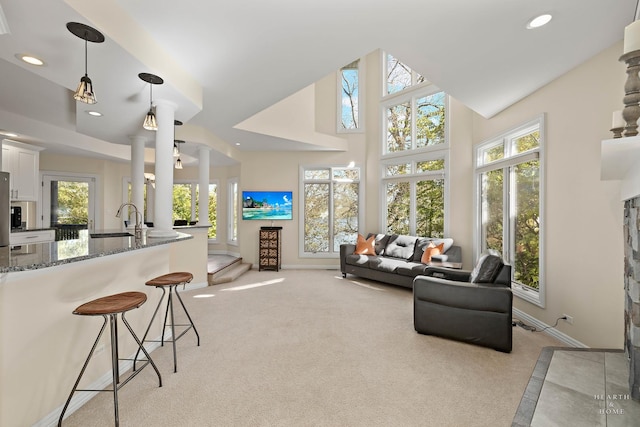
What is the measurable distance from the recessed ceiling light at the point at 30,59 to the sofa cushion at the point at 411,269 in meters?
4.99

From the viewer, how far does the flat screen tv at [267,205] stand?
7.27 metres

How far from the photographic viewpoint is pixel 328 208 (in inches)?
289

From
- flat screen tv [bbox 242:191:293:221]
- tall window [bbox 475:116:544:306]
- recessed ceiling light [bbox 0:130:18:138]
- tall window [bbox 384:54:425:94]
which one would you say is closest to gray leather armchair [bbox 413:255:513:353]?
tall window [bbox 475:116:544:306]

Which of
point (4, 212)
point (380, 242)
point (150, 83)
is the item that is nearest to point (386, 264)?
point (380, 242)

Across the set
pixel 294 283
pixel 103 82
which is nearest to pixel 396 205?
pixel 294 283

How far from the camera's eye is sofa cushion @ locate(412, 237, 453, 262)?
5.53 m

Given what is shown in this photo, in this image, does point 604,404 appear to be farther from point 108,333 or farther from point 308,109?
point 308,109

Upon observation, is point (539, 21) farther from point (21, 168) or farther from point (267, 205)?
point (21, 168)

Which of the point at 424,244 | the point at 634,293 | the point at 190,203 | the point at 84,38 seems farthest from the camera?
the point at 190,203

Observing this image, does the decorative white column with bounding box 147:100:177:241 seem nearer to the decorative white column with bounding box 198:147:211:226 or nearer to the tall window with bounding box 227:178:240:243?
the decorative white column with bounding box 198:147:211:226

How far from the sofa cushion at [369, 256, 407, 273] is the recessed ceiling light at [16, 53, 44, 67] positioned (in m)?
4.99

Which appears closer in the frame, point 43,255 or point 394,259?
point 43,255

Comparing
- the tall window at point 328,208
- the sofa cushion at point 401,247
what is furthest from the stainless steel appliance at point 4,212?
the sofa cushion at point 401,247

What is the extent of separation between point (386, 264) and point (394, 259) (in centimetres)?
39
